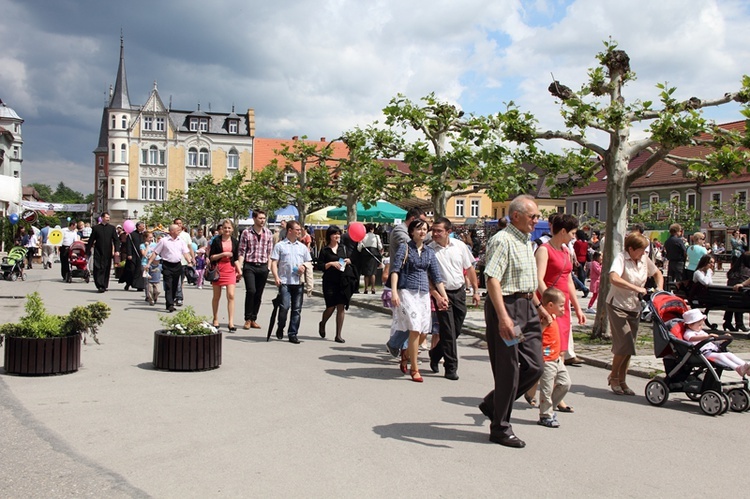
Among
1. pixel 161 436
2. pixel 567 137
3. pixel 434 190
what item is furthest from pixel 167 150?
pixel 161 436

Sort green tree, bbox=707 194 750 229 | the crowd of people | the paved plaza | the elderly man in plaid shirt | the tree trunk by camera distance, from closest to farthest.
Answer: the paved plaza
the crowd of people
the tree trunk
the elderly man in plaid shirt
green tree, bbox=707 194 750 229

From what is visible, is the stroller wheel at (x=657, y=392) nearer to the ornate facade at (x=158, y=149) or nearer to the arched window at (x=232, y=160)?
the ornate facade at (x=158, y=149)

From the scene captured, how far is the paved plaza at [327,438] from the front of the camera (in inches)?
183

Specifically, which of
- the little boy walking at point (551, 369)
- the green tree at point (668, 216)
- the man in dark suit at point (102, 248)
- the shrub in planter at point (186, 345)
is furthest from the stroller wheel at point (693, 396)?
the green tree at point (668, 216)

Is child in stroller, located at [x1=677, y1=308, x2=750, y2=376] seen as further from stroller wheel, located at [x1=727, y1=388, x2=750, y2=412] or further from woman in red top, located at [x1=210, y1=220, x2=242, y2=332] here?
woman in red top, located at [x1=210, y1=220, x2=242, y2=332]

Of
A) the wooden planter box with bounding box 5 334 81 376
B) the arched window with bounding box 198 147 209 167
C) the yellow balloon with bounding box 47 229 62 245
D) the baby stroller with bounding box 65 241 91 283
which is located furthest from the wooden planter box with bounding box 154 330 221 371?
the arched window with bounding box 198 147 209 167

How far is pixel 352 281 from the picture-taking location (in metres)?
11.0

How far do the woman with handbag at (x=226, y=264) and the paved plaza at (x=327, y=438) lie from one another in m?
3.05

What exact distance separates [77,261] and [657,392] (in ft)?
63.2

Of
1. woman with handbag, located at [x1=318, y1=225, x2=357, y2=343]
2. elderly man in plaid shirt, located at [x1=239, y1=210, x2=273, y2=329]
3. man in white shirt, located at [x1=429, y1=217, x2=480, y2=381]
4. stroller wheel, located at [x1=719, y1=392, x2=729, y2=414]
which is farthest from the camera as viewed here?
elderly man in plaid shirt, located at [x1=239, y1=210, x2=273, y2=329]

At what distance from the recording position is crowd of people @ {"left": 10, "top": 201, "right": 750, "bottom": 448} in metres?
5.65

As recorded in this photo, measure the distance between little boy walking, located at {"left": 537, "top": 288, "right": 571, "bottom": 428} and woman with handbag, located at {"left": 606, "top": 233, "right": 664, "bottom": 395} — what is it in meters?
1.51

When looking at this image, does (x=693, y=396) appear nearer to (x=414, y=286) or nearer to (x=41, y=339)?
(x=414, y=286)

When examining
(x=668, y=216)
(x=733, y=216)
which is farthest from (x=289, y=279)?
(x=668, y=216)
